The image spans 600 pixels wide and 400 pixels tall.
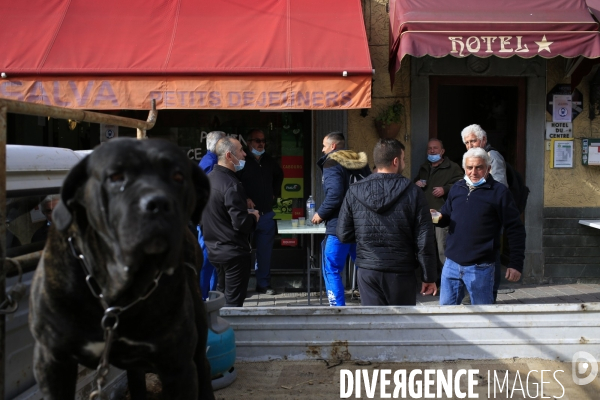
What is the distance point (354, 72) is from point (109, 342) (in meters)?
5.30

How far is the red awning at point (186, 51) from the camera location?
22.8 feet

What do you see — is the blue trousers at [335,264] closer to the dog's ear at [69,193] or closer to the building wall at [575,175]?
the building wall at [575,175]

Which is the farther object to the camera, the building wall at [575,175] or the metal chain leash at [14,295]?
the building wall at [575,175]

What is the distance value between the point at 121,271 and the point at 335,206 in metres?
4.38

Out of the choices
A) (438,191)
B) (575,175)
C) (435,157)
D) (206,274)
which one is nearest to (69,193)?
(206,274)

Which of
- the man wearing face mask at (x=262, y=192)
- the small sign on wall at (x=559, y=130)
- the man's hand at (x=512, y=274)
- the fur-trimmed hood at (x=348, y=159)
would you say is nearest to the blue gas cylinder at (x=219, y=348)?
the man's hand at (x=512, y=274)

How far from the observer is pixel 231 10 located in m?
7.84

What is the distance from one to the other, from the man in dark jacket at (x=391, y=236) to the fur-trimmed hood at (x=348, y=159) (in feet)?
5.58

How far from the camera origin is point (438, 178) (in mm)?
7977

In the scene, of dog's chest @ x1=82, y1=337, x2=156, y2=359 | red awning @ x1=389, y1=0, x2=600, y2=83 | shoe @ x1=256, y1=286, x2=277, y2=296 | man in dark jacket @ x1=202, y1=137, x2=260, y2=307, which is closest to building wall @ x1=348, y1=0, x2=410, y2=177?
red awning @ x1=389, y1=0, x2=600, y2=83

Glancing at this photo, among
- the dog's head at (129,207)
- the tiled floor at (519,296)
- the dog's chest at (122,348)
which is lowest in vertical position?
the tiled floor at (519,296)

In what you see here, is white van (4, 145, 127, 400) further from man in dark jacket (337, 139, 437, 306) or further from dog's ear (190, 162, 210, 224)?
man in dark jacket (337, 139, 437, 306)

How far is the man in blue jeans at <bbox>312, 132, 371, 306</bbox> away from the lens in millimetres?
6312

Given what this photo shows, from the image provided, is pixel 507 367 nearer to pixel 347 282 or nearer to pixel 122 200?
pixel 122 200
